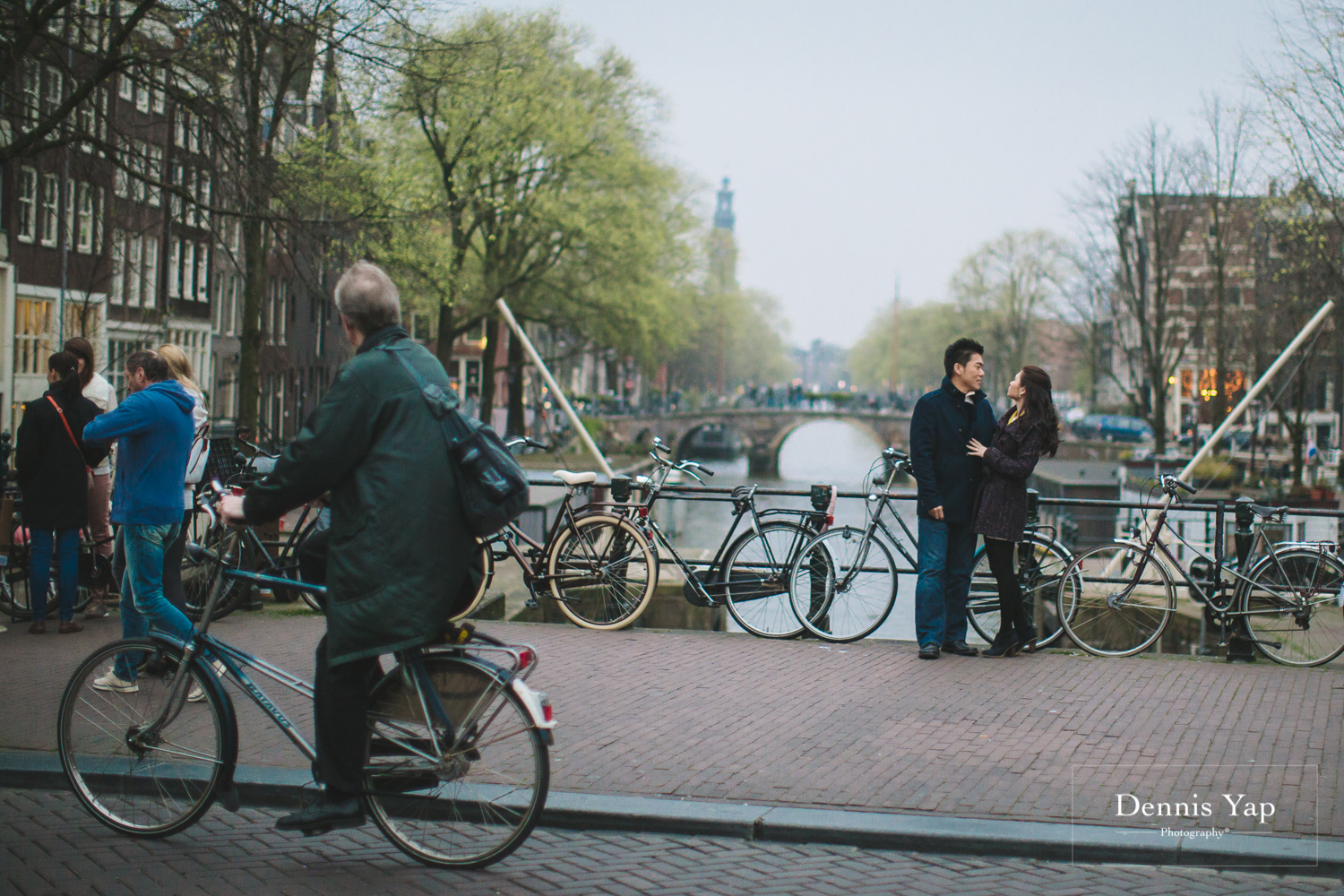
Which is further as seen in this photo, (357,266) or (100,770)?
(100,770)

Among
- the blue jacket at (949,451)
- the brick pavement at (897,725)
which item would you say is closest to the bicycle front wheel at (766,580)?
the brick pavement at (897,725)

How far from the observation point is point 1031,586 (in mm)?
7961

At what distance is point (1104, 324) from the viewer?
46.8 metres

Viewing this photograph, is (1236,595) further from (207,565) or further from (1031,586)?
(207,565)

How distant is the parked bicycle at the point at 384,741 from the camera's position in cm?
392

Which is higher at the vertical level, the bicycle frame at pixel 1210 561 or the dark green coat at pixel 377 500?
the dark green coat at pixel 377 500

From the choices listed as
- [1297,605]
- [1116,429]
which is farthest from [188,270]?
[1116,429]

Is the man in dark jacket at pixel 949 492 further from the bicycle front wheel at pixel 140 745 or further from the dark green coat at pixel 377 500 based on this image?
the bicycle front wheel at pixel 140 745

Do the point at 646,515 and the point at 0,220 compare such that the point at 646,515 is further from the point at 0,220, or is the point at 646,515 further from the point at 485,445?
the point at 0,220

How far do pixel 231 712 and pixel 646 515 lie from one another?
14.6 feet

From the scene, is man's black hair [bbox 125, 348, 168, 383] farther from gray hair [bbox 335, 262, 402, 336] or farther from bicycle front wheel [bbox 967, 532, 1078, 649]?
bicycle front wheel [bbox 967, 532, 1078, 649]

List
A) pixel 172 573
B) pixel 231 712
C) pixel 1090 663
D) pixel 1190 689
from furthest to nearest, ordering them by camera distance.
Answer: pixel 1090 663
pixel 1190 689
pixel 172 573
pixel 231 712

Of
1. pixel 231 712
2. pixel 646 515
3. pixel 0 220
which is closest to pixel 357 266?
pixel 231 712

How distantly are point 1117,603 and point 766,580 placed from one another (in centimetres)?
207
